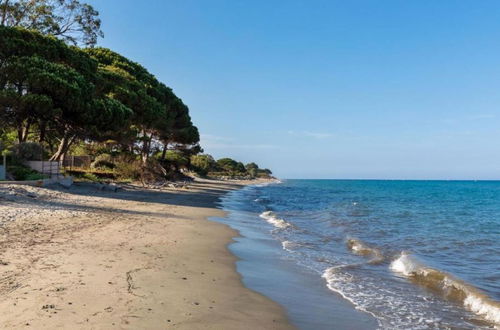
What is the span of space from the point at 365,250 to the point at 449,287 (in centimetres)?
420

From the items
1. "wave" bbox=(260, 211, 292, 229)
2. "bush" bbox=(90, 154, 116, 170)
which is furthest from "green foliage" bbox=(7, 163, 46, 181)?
"bush" bbox=(90, 154, 116, 170)

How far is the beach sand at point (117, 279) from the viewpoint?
4.79m

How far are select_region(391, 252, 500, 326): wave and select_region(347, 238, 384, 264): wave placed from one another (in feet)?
1.81

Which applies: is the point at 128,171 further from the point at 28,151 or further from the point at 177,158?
the point at 177,158

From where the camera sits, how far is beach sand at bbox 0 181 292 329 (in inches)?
189

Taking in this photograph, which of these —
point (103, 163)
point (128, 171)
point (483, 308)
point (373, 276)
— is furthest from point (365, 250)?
point (103, 163)

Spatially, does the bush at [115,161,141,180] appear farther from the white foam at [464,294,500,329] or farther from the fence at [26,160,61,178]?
the white foam at [464,294,500,329]

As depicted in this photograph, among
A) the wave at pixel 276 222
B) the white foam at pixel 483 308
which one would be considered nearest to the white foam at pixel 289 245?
the wave at pixel 276 222

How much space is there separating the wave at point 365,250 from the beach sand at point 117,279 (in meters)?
4.00

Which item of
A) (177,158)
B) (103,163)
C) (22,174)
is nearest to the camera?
(22,174)

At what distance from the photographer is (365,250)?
12.6 meters

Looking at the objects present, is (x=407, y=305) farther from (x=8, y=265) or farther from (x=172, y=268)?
(x=8, y=265)

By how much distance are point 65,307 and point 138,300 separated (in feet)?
3.01

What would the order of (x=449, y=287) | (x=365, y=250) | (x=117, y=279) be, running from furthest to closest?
(x=365, y=250) < (x=449, y=287) < (x=117, y=279)
